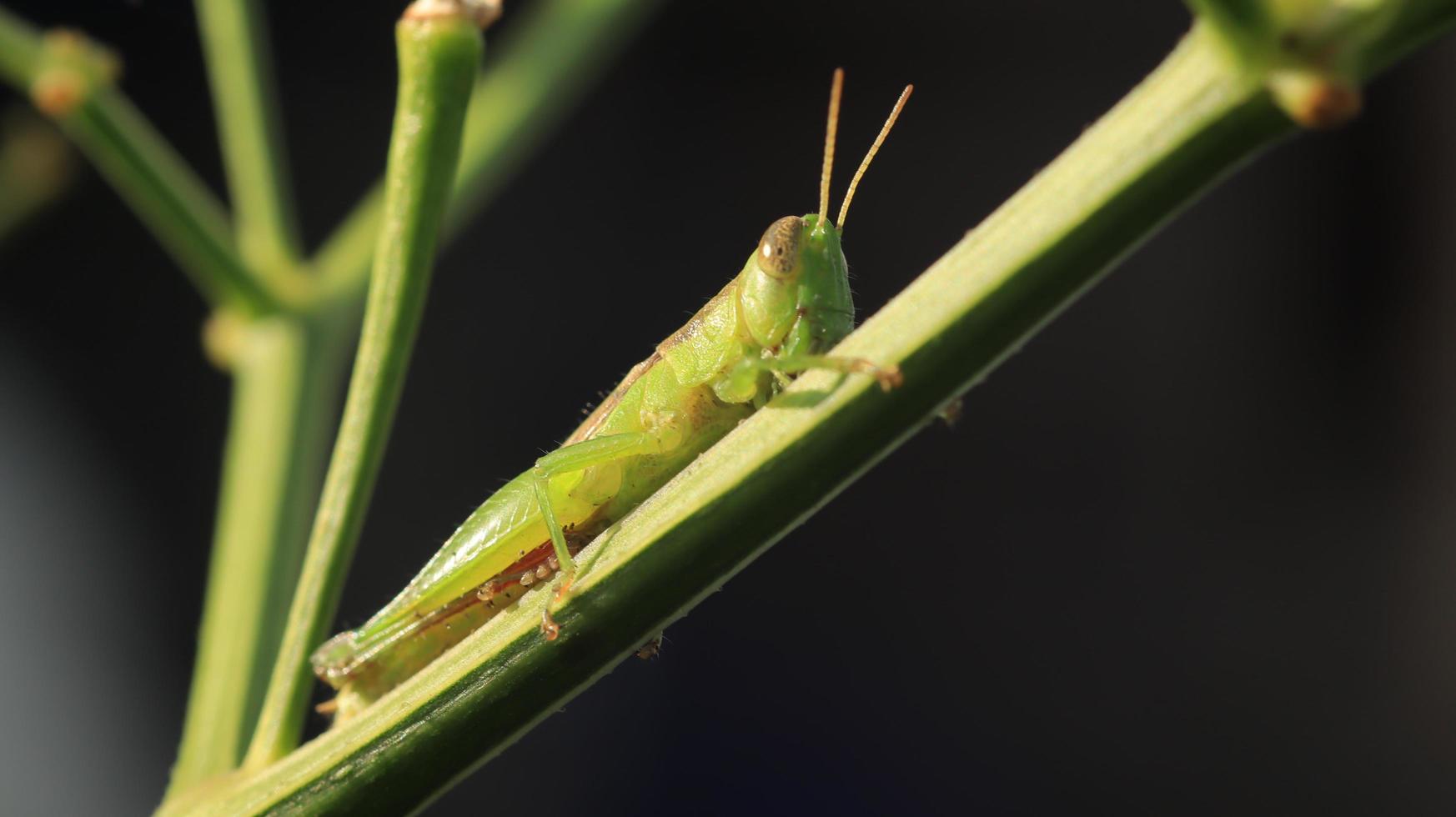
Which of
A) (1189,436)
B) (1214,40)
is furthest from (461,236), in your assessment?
(1214,40)

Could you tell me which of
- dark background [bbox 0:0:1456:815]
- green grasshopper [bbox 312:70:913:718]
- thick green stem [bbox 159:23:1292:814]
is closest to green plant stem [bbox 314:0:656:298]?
green grasshopper [bbox 312:70:913:718]

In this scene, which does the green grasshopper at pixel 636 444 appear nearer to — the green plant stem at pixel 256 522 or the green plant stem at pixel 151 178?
the green plant stem at pixel 256 522

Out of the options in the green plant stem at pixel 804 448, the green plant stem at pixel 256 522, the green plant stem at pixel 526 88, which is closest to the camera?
the green plant stem at pixel 804 448

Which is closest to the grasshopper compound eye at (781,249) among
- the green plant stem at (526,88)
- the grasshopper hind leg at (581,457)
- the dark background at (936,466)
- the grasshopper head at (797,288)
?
the grasshopper head at (797,288)

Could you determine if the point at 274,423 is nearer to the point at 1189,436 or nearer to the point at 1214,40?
the point at 1214,40

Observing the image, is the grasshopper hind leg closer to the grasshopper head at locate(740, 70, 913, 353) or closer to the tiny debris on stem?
the grasshopper head at locate(740, 70, 913, 353)

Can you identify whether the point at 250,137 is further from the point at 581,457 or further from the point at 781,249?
the point at 781,249

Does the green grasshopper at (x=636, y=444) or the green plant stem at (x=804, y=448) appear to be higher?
the green grasshopper at (x=636, y=444)
